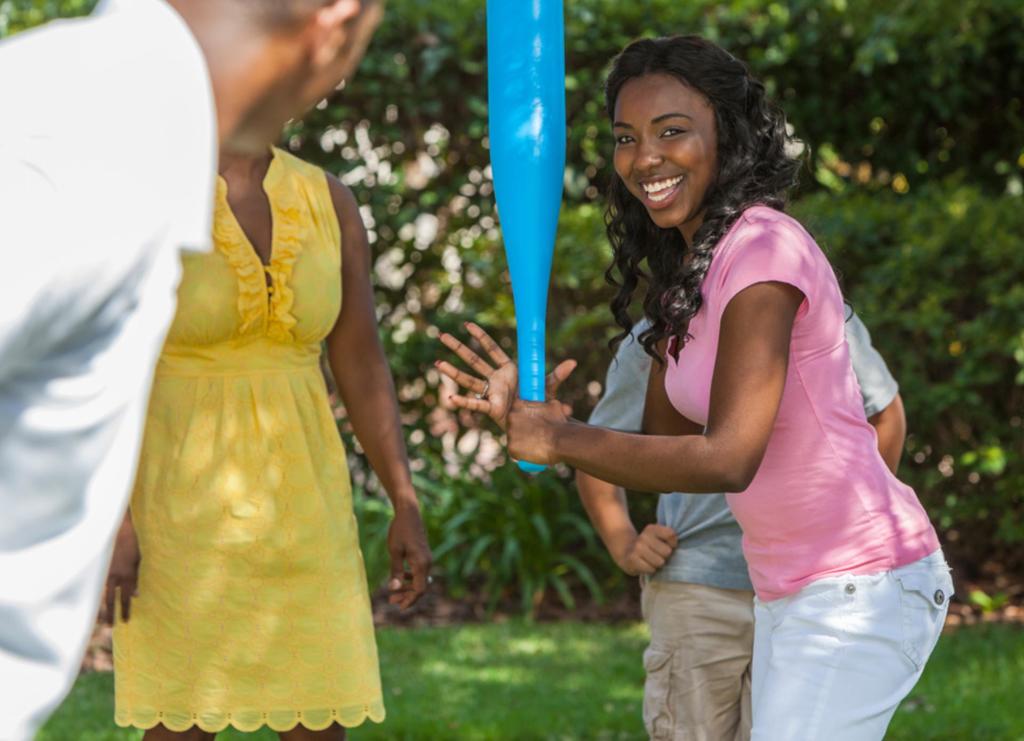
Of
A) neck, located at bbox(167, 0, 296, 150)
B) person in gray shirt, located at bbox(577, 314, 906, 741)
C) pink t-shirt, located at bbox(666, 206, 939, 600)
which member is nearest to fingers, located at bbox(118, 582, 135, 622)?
person in gray shirt, located at bbox(577, 314, 906, 741)

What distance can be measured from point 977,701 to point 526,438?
124 inches

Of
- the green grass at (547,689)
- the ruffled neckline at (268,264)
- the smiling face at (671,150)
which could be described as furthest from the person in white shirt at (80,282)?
the green grass at (547,689)

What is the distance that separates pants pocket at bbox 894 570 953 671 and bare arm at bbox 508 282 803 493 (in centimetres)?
35

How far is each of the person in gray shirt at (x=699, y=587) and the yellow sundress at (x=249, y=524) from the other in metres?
0.65

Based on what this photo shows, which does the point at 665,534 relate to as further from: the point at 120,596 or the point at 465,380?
the point at 120,596

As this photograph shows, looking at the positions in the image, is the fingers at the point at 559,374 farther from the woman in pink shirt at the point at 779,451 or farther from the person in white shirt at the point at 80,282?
the person in white shirt at the point at 80,282

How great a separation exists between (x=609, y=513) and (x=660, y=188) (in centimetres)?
101

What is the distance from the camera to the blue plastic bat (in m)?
2.78

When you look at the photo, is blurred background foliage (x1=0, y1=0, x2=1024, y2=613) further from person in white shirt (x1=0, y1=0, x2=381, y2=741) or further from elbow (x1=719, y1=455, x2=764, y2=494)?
person in white shirt (x1=0, y1=0, x2=381, y2=741)

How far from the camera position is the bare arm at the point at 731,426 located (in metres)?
2.43

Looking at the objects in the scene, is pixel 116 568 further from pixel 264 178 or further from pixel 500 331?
pixel 500 331

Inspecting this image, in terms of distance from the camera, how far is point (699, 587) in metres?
3.42

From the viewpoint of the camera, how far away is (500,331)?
683 centimetres

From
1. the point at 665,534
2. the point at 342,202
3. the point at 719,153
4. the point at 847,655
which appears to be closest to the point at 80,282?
the point at 847,655
